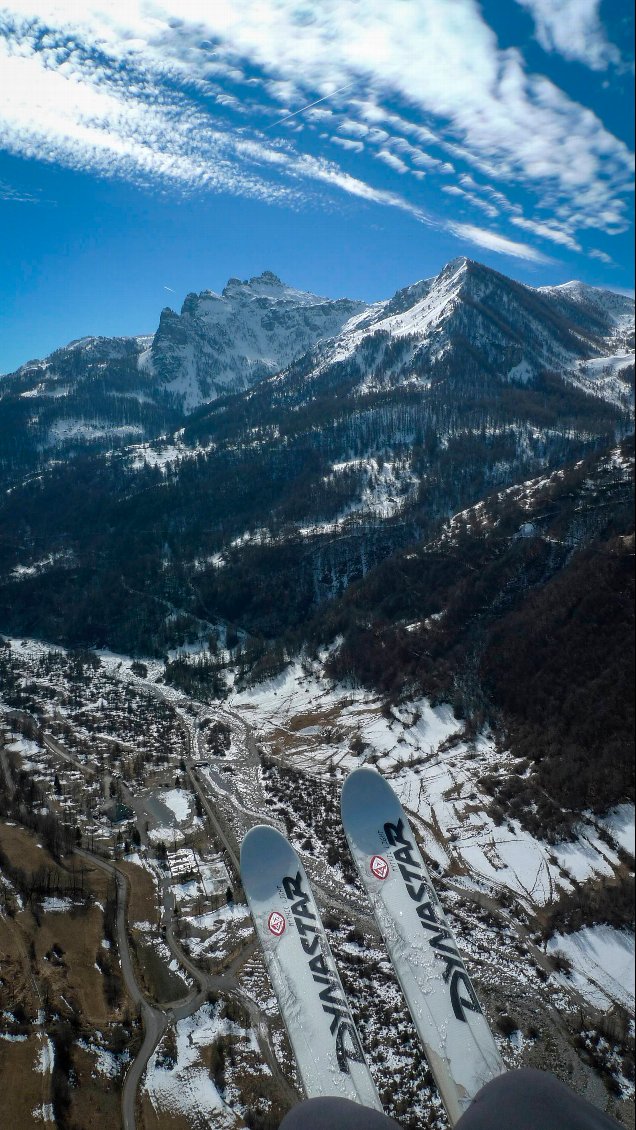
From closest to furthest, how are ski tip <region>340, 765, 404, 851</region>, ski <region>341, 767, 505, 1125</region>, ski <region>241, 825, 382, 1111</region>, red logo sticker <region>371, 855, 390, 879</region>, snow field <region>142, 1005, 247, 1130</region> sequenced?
ski <region>341, 767, 505, 1125</region> → ski <region>241, 825, 382, 1111</region> → snow field <region>142, 1005, 247, 1130</region> → red logo sticker <region>371, 855, 390, 879</region> → ski tip <region>340, 765, 404, 851</region>

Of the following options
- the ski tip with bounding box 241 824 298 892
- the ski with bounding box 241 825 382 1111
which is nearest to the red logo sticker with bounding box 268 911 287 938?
the ski with bounding box 241 825 382 1111

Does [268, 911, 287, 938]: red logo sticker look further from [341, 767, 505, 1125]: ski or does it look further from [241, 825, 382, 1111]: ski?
[341, 767, 505, 1125]: ski

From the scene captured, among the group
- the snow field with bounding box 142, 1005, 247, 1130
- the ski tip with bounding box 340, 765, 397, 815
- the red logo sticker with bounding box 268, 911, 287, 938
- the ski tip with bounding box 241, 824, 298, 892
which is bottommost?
the snow field with bounding box 142, 1005, 247, 1130

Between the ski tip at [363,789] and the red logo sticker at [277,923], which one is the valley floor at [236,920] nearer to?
the red logo sticker at [277,923]

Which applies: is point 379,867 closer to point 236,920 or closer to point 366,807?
point 366,807

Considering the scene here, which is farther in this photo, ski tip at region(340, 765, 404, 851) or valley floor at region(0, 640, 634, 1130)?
ski tip at region(340, 765, 404, 851)

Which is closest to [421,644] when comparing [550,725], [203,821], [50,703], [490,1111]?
[550,725]

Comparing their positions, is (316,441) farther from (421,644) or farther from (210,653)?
(421,644)

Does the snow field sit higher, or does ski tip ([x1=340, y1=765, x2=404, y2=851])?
ski tip ([x1=340, y1=765, x2=404, y2=851])
